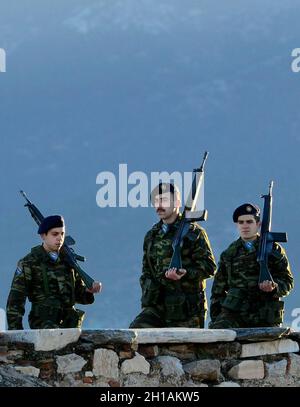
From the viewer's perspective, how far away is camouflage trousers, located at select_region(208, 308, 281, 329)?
661 inches

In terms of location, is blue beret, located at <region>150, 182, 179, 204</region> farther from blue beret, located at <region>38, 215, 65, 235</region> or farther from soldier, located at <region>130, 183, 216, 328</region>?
blue beret, located at <region>38, 215, 65, 235</region>

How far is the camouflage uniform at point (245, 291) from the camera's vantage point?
16.8 metres

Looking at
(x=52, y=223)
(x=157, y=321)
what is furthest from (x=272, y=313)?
(x=52, y=223)

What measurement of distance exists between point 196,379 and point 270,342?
88cm

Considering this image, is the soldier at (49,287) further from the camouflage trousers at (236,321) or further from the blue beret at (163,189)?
the camouflage trousers at (236,321)

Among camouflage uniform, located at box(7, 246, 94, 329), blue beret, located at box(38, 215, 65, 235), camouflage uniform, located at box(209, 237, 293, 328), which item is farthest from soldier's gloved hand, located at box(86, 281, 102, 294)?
camouflage uniform, located at box(209, 237, 293, 328)

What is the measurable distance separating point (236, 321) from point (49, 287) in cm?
189

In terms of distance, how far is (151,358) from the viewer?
15.9 meters

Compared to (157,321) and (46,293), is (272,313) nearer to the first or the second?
(157,321)

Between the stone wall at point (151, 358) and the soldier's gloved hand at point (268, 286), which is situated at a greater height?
the soldier's gloved hand at point (268, 286)

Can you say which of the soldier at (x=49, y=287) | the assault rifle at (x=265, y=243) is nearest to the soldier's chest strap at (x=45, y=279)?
the soldier at (x=49, y=287)

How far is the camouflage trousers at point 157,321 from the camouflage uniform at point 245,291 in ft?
0.58

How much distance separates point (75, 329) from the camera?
51.3ft
